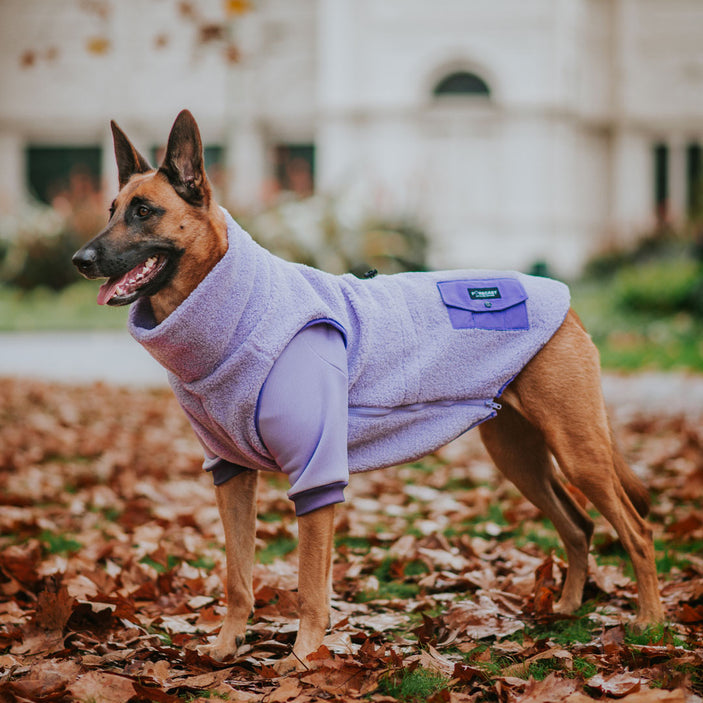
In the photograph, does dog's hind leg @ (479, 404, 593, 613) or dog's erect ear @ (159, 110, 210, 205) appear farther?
dog's hind leg @ (479, 404, 593, 613)

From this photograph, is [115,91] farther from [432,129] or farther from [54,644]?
[54,644]

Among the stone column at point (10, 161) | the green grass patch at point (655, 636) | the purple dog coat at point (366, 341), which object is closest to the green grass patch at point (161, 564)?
the purple dog coat at point (366, 341)

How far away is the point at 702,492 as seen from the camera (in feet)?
16.8

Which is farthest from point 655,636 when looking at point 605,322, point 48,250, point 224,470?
point 48,250

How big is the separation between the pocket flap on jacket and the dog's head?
0.86 meters

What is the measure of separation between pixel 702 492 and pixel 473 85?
62.3 feet

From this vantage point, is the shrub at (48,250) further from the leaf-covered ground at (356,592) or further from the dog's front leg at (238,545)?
the dog's front leg at (238,545)

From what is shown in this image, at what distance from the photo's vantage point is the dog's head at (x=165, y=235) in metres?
2.83

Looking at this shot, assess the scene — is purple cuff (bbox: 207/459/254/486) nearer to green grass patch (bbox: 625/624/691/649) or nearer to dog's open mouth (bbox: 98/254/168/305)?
dog's open mouth (bbox: 98/254/168/305)

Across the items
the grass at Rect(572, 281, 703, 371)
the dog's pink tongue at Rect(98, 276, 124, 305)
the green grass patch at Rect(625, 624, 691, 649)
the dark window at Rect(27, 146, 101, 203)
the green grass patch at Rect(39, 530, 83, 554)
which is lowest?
the grass at Rect(572, 281, 703, 371)

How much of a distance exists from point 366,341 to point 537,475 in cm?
107

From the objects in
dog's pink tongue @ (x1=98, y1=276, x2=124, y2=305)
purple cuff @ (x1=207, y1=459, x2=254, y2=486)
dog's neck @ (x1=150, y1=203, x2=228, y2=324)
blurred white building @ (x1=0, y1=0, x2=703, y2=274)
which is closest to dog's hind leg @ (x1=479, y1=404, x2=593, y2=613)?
purple cuff @ (x1=207, y1=459, x2=254, y2=486)

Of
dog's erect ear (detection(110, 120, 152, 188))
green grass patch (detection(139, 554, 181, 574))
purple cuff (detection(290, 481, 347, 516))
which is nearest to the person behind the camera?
purple cuff (detection(290, 481, 347, 516))

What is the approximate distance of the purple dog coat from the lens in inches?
112
